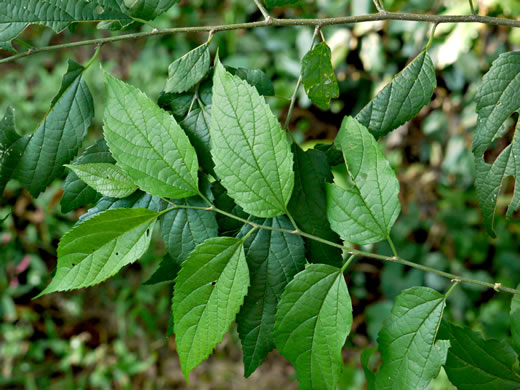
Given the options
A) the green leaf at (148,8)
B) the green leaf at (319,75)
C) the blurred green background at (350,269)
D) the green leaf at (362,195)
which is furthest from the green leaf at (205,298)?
the blurred green background at (350,269)

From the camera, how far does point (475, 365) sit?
666 millimetres

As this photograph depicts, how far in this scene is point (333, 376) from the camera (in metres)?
0.61

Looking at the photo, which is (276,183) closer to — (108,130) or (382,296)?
(108,130)

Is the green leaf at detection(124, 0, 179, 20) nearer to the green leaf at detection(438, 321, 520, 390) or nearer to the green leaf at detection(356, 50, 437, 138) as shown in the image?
the green leaf at detection(356, 50, 437, 138)

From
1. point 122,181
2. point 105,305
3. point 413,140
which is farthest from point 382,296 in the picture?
point 122,181

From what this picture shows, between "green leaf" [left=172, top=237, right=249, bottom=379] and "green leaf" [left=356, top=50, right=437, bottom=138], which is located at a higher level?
"green leaf" [left=356, top=50, right=437, bottom=138]

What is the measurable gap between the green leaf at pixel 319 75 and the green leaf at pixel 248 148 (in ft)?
0.37

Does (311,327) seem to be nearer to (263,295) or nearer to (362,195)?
(263,295)

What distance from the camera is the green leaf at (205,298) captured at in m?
0.61

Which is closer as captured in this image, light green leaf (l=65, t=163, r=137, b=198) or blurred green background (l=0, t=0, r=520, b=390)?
light green leaf (l=65, t=163, r=137, b=198)

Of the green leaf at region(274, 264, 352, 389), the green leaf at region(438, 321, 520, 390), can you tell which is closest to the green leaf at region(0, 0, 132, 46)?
the green leaf at region(274, 264, 352, 389)

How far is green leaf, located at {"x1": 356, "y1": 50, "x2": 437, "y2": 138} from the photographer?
0.68 metres

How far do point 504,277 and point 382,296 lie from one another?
559 millimetres

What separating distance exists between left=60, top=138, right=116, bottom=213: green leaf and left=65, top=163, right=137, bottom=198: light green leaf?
4cm
